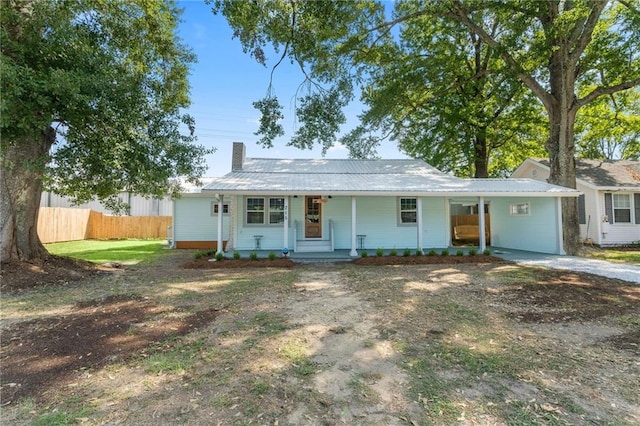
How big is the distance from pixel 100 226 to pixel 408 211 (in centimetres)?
1940

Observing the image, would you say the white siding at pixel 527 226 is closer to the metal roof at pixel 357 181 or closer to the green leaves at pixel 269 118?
the metal roof at pixel 357 181

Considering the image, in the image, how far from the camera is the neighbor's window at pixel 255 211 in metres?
12.8

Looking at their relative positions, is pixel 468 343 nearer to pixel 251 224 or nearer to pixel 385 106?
pixel 251 224

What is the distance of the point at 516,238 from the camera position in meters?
14.4

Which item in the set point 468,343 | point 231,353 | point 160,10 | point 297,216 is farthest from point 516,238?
point 160,10

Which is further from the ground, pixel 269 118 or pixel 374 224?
pixel 269 118

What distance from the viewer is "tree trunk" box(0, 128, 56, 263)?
7.92 meters

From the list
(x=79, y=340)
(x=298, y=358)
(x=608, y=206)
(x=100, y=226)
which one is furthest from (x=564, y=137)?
(x=100, y=226)

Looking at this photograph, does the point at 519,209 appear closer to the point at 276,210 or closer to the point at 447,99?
the point at 447,99

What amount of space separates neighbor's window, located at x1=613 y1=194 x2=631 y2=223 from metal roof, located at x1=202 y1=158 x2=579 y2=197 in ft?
17.8

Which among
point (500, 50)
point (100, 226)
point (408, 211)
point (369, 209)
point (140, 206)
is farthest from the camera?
point (140, 206)

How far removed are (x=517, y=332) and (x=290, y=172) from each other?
12128mm

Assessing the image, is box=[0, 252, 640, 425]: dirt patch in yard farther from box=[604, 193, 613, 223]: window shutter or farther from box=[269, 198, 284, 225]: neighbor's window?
box=[604, 193, 613, 223]: window shutter

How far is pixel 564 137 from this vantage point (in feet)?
42.2
